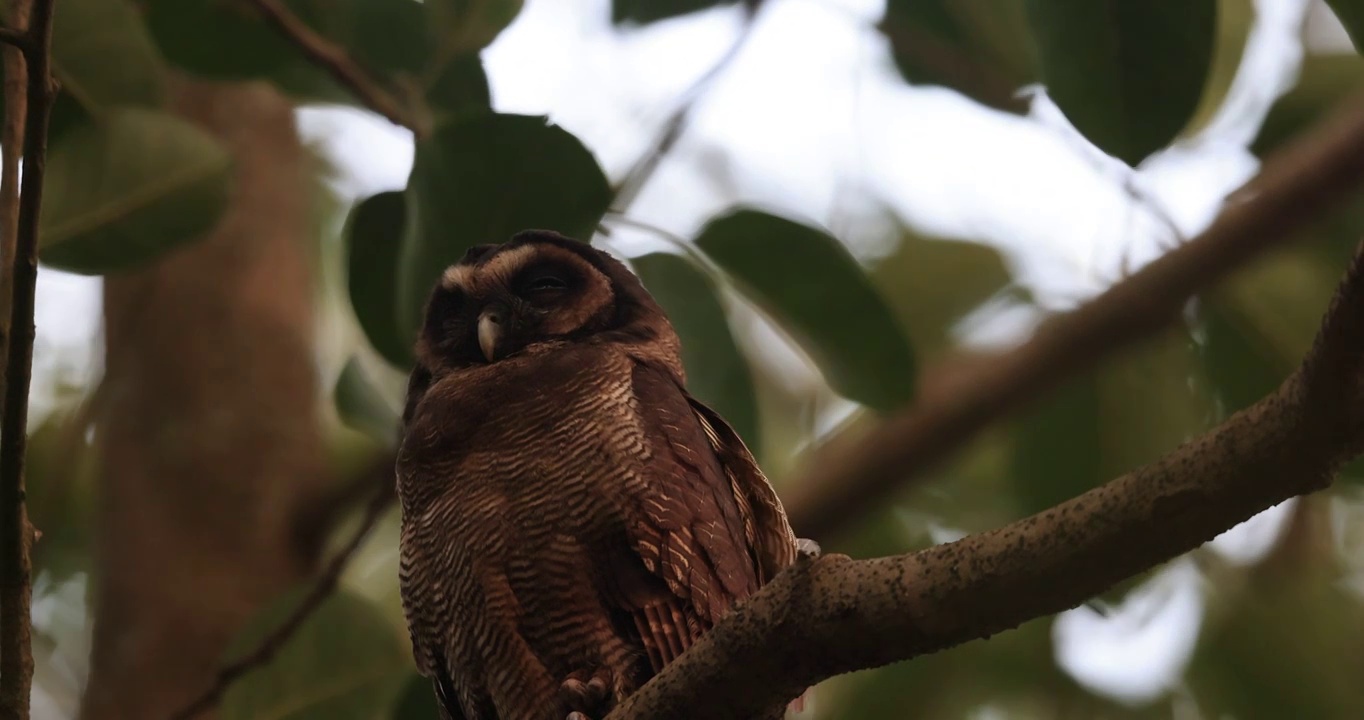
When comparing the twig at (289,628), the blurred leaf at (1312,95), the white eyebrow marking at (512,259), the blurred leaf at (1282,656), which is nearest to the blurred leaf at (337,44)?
the white eyebrow marking at (512,259)

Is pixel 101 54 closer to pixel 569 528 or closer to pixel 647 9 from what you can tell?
pixel 647 9

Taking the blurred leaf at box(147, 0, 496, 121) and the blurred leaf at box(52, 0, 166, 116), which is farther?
the blurred leaf at box(147, 0, 496, 121)

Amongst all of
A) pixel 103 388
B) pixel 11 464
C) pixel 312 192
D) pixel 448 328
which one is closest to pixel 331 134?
pixel 312 192

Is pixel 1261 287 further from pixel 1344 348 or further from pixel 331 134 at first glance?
pixel 331 134

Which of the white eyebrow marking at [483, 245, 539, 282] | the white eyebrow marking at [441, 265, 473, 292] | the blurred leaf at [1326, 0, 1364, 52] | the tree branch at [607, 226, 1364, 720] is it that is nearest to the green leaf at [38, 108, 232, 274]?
the white eyebrow marking at [441, 265, 473, 292]

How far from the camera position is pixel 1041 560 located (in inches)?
67.8

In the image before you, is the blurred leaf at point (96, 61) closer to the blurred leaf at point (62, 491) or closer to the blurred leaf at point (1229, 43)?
the blurred leaf at point (62, 491)

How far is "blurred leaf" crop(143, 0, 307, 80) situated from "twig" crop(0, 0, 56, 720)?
6.26ft

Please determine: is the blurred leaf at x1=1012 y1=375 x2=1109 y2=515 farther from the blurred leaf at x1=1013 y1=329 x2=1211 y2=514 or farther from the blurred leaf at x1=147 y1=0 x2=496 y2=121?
the blurred leaf at x1=147 y1=0 x2=496 y2=121

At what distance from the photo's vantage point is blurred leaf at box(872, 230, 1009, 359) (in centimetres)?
520

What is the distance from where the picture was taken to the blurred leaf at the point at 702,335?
3818 mm

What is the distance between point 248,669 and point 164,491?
5.66ft

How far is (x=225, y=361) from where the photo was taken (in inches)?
221

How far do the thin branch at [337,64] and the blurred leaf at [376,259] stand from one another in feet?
0.76
